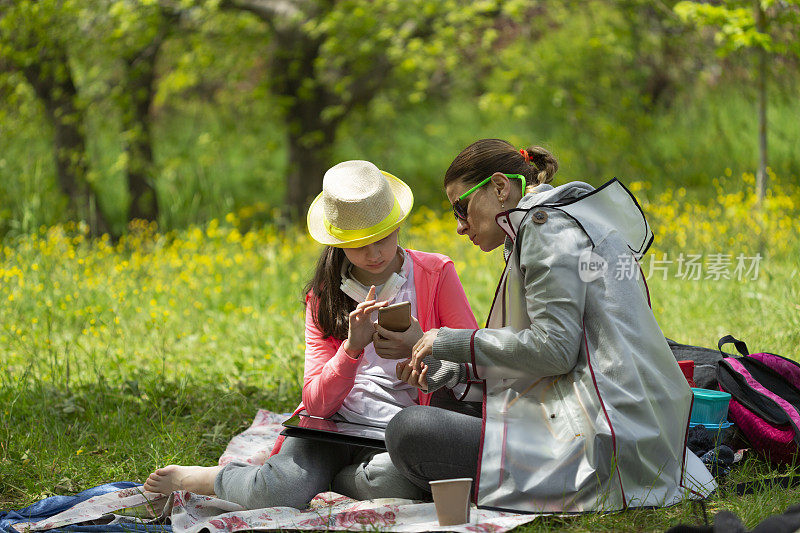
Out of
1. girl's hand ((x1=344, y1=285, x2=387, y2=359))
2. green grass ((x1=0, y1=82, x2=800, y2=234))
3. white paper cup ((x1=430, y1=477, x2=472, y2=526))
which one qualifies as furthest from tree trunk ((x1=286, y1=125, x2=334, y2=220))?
white paper cup ((x1=430, y1=477, x2=472, y2=526))

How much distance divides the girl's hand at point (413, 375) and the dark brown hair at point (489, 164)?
0.58 meters

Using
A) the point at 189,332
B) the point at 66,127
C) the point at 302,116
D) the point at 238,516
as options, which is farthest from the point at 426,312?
the point at 302,116

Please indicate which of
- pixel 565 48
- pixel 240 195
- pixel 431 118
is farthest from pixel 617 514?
pixel 431 118

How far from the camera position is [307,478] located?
280 cm

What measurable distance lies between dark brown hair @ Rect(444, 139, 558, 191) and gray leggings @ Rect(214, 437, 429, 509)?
96 centimetres

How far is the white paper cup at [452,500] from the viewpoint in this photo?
234 centimetres

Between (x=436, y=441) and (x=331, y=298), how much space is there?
68cm

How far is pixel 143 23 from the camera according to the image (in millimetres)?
8039

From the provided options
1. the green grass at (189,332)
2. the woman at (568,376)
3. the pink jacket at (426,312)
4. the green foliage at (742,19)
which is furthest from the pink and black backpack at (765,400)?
the green foliage at (742,19)

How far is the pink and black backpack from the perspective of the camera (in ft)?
9.75

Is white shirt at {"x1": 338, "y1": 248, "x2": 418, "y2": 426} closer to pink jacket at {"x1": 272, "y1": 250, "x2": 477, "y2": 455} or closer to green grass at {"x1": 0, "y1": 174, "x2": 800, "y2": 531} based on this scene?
pink jacket at {"x1": 272, "y1": 250, "x2": 477, "y2": 455}

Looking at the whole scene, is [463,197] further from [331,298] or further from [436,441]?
[436,441]

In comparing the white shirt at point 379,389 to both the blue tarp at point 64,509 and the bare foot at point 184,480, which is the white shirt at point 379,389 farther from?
the blue tarp at point 64,509

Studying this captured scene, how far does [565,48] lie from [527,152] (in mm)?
7449
